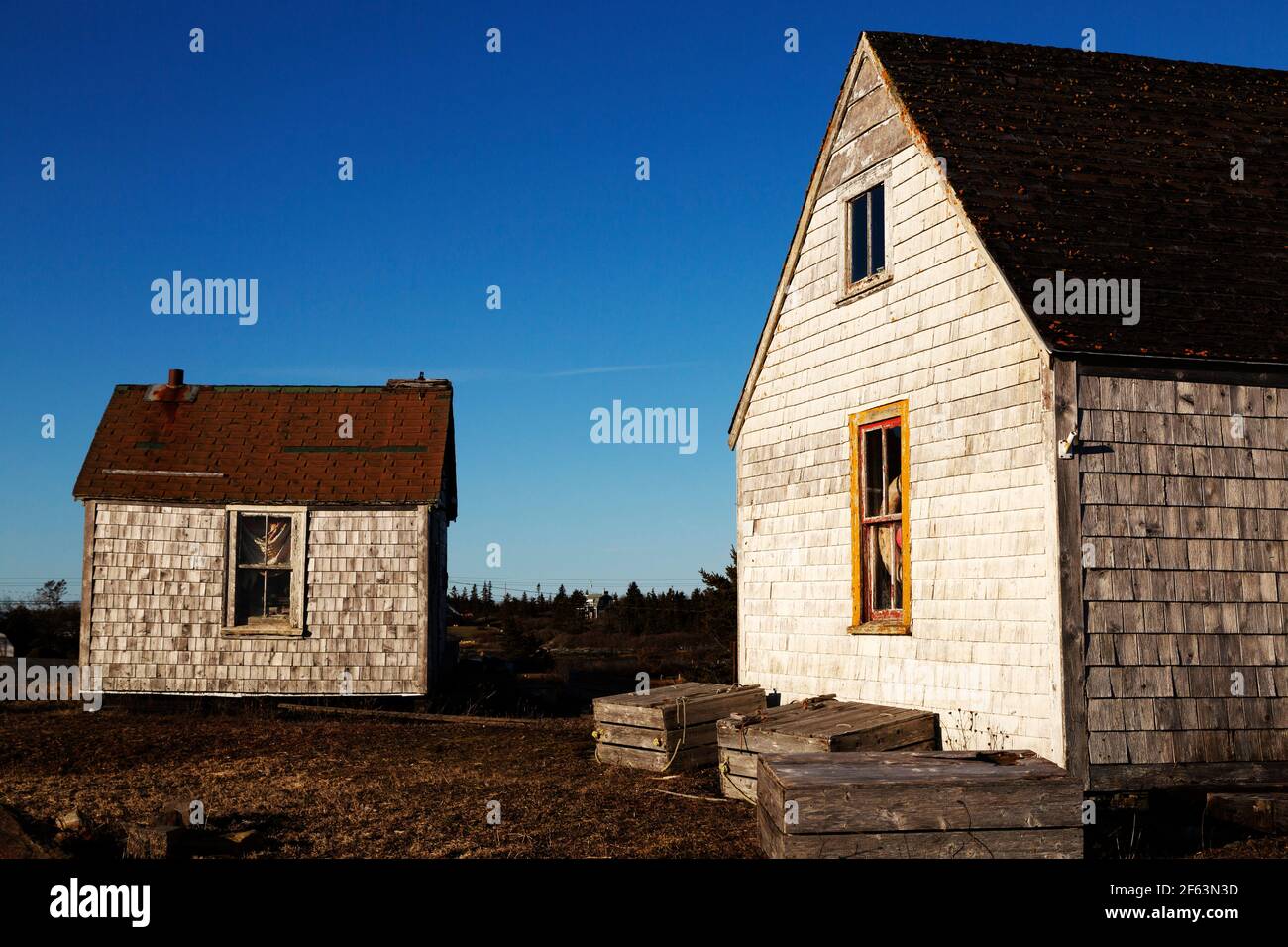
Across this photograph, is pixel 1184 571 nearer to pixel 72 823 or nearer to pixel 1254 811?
pixel 1254 811

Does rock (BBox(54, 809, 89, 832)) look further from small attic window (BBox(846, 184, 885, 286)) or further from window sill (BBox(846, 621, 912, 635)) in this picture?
small attic window (BBox(846, 184, 885, 286))

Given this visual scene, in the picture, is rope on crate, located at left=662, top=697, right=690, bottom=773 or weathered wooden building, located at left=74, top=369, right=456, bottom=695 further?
weathered wooden building, located at left=74, top=369, right=456, bottom=695

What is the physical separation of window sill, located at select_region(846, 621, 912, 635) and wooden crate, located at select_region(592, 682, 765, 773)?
1.61 m

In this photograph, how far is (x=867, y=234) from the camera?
12.6m

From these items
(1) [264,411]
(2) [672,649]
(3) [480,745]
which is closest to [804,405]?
(3) [480,745]

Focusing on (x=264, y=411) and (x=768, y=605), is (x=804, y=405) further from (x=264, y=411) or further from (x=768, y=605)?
(x=264, y=411)

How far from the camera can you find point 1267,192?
37.7ft

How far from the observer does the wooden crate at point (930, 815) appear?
7.63 meters

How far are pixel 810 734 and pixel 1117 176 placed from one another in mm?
6012

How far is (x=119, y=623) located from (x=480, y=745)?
22.3 ft

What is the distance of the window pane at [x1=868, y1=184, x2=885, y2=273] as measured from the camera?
1238 cm

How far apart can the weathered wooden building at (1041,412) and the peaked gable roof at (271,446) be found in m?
7.02

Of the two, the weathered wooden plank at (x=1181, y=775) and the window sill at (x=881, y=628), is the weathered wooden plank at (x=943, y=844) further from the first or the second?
the window sill at (x=881, y=628)

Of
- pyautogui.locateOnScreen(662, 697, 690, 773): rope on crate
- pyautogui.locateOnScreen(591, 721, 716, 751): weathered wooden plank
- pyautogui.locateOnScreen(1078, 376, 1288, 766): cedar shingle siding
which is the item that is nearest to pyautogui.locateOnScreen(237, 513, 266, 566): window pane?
pyautogui.locateOnScreen(591, 721, 716, 751): weathered wooden plank
